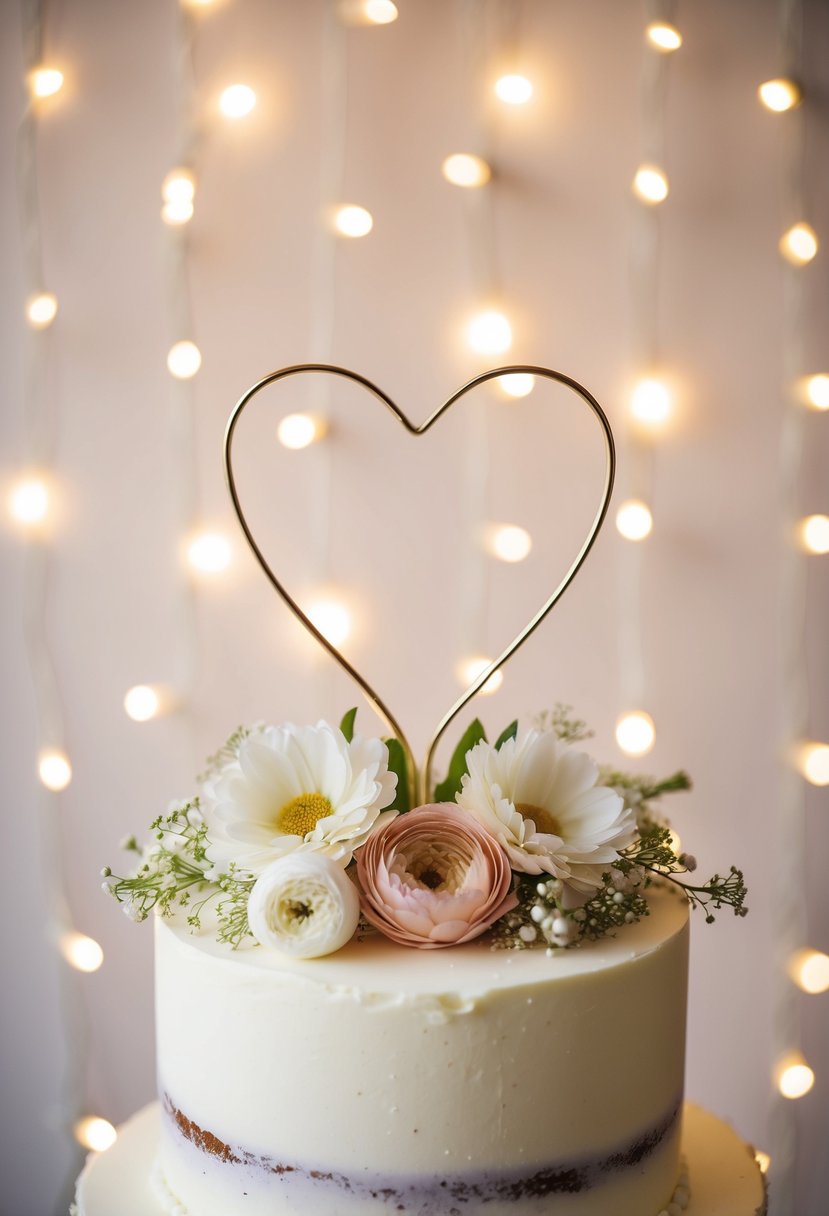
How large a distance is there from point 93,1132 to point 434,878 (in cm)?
102

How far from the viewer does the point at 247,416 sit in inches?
64.2

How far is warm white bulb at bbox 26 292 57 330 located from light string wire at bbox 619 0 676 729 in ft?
2.89

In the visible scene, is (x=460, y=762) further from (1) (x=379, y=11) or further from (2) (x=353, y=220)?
(1) (x=379, y=11)

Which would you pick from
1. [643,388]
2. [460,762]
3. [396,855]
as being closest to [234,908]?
[396,855]

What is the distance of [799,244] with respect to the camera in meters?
1.54

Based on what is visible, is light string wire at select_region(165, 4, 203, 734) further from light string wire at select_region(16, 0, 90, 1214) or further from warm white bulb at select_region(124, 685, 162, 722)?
light string wire at select_region(16, 0, 90, 1214)

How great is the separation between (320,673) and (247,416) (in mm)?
410

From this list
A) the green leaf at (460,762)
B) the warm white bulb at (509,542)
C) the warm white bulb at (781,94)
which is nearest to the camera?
the green leaf at (460,762)

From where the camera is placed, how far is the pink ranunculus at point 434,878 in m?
1.01

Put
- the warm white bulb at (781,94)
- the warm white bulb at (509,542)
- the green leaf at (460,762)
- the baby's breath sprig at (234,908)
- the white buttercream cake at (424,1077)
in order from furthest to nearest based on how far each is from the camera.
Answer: the warm white bulb at (509,542)
the warm white bulb at (781,94)
the green leaf at (460,762)
the baby's breath sprig at (234,908)
the white buttercream cake at (424,1077)

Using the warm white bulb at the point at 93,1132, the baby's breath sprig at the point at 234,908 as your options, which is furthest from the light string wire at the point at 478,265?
the warm white bulb at the point at 93,1132

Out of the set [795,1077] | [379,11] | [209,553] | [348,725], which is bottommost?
[795,1077]

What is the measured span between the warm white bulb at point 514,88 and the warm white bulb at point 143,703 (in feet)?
3.40

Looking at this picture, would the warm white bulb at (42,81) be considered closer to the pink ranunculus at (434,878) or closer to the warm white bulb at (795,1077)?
the pink ranunculus at (434,878)
